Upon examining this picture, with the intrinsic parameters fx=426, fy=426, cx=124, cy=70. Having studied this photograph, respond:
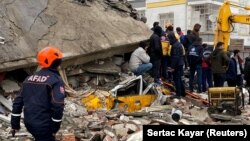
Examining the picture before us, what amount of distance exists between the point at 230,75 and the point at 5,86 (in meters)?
6.14

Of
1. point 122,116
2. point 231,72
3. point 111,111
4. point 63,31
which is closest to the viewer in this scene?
point 122,116

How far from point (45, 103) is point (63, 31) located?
536 cm

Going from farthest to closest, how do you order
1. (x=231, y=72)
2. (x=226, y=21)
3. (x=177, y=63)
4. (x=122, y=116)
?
(x=226, y=21), (x=231, y=72), (x=177, y=63), (x=122, y=116)

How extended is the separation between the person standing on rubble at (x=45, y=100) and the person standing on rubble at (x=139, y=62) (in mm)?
5726

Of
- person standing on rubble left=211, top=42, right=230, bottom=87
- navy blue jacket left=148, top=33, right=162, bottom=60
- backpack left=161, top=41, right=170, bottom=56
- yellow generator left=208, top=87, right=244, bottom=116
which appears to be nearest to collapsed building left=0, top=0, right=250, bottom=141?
yellow generator left=208, top=87, right=244, bottom=116

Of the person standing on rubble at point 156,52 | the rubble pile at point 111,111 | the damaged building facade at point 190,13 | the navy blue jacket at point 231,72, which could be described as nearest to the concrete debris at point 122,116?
the rubble pile at point 111,111

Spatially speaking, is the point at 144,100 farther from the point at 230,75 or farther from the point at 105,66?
the point at 230,75

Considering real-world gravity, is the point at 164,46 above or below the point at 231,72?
above

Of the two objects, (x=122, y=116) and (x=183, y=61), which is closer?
(x=122, y=116)

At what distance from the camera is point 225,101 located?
9.41 meters

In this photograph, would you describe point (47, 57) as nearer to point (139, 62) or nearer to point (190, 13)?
point (139, 62)

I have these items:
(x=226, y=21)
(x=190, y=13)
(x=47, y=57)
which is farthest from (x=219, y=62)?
(x=190, y=13)

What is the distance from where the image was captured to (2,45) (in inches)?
359

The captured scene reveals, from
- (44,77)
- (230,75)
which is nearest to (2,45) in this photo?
(44,77)
